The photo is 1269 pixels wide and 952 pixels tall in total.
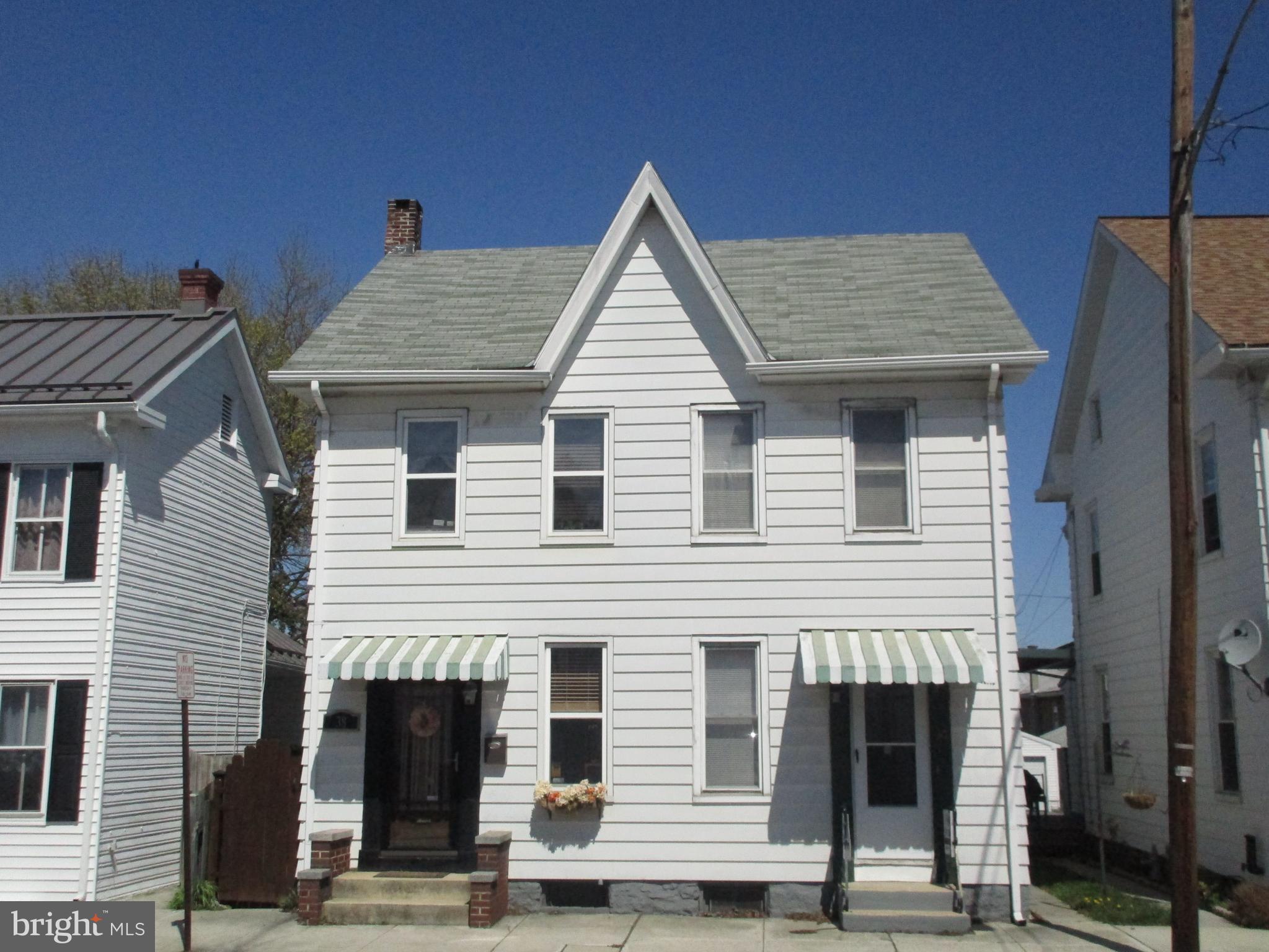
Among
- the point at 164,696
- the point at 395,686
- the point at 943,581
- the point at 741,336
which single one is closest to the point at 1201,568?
the point at 943,581

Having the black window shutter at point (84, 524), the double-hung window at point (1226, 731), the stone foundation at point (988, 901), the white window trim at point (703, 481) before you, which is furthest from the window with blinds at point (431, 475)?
the double-hung window at point (1226, 731)

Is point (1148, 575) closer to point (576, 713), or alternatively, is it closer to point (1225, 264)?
point (1225, 264)

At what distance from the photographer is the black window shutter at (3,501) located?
1545 centimetres

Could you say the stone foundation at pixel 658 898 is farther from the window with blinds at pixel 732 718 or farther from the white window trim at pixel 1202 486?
the white window trim at pixel 1202 486

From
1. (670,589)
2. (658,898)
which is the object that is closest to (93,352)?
(670,589)

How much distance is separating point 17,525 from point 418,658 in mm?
6206

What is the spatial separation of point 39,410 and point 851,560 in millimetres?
10291

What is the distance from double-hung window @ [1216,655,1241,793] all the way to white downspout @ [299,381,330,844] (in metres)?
10.8

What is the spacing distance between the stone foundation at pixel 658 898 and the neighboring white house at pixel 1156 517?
6.35 meters

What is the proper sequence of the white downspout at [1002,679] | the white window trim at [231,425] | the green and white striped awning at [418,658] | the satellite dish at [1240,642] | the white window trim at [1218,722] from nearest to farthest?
1. the satellite dish at [1240,642]
2. the white downspout at [1002,679]
3. the green and white striped awning at [418,658]
4. the white window trim at [1218,722]
5. the white window trim at [231,425]

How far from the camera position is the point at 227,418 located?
63.0 ft

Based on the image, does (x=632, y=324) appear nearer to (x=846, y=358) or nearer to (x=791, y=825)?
(x=846, y=358)

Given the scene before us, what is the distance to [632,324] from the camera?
14.4m

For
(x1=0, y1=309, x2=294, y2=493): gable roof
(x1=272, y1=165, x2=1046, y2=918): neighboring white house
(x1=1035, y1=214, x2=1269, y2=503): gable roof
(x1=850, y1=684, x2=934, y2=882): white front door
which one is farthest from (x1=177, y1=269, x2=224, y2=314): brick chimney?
(x1=1035, y1=214, x2=1269, y2=503): gable roof
